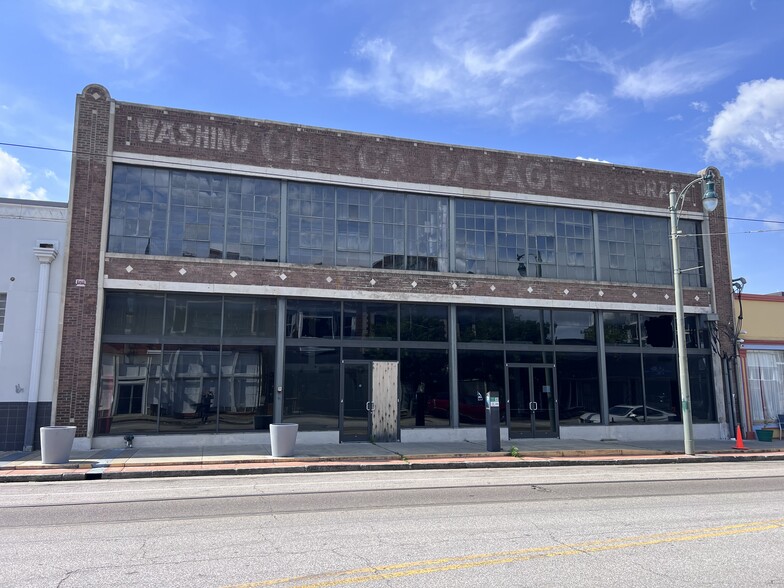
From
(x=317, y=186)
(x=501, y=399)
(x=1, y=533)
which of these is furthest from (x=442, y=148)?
(x=1, y=533)

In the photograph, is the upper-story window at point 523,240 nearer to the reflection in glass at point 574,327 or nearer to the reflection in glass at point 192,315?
the reflection in glass at point 574,327

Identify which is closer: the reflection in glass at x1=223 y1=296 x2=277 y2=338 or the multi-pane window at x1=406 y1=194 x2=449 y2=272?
the reflection in glass at x1=223 y1=296 x2=277 y2=338

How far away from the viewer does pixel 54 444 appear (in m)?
14.3

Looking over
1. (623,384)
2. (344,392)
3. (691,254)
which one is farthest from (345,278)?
(691,254)

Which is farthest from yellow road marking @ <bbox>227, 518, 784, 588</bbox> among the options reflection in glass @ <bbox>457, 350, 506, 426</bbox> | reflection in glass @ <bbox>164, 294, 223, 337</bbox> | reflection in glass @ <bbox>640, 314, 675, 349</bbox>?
reflection in glass @ <bbox>640, 314, 675, 349</bbox>

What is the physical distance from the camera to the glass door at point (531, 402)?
20609mm

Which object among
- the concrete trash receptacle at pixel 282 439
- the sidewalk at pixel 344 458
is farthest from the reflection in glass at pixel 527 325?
the concrete trash receptacle at pixel 282 439

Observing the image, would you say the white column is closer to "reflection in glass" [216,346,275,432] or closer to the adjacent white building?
the adjacent white building

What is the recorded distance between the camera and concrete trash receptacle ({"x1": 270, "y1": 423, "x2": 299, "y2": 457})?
51.5 ft

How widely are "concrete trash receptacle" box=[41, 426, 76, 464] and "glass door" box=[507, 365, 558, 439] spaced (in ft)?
42.3

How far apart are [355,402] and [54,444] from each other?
8.12m

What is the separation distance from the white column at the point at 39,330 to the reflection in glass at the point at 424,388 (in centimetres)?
1019

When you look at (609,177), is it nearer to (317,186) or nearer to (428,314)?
(428,314)

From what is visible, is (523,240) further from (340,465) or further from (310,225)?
(340,465)
